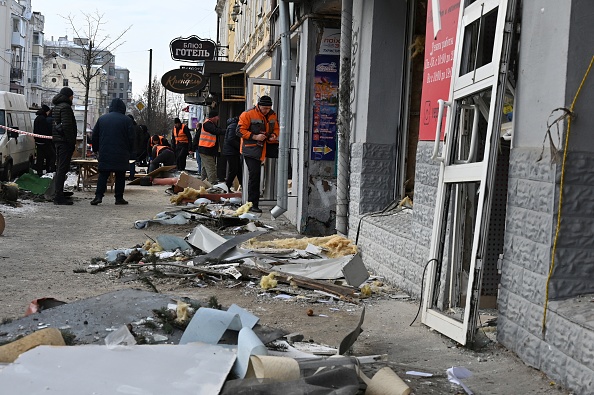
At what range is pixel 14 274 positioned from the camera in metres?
8.16

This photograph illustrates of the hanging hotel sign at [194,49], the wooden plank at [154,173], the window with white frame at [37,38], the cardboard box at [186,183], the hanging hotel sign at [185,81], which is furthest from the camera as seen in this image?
the window with white frame at [37,38]

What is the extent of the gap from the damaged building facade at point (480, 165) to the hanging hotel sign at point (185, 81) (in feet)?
65.0

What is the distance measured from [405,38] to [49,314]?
5.54 meters

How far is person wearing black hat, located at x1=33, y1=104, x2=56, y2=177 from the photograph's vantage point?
25.6m

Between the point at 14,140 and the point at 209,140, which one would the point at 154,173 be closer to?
the point at 209,140

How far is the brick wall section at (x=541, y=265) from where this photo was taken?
4.48 m

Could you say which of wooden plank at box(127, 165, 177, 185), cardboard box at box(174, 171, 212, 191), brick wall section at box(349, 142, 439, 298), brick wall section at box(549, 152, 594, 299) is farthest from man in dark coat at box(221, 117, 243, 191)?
brick wall section at box(549, 152, 594, 299)

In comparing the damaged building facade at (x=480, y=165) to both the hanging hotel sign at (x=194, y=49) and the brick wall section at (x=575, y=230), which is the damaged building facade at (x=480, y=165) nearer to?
the brick wall section at (x=575, y=230)

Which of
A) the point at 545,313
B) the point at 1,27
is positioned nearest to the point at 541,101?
the point at 545,313

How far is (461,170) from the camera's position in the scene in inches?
237

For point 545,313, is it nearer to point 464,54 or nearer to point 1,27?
point 464,54

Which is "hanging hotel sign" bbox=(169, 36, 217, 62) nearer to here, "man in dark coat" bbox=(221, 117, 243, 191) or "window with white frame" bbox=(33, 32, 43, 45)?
"man in dark coat" bbox=(221, 117, 243, 191)

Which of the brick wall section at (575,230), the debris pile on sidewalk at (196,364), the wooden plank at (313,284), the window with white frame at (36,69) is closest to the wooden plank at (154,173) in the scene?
the wooden plank at (313,284)

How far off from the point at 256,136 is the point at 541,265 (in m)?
10.2
